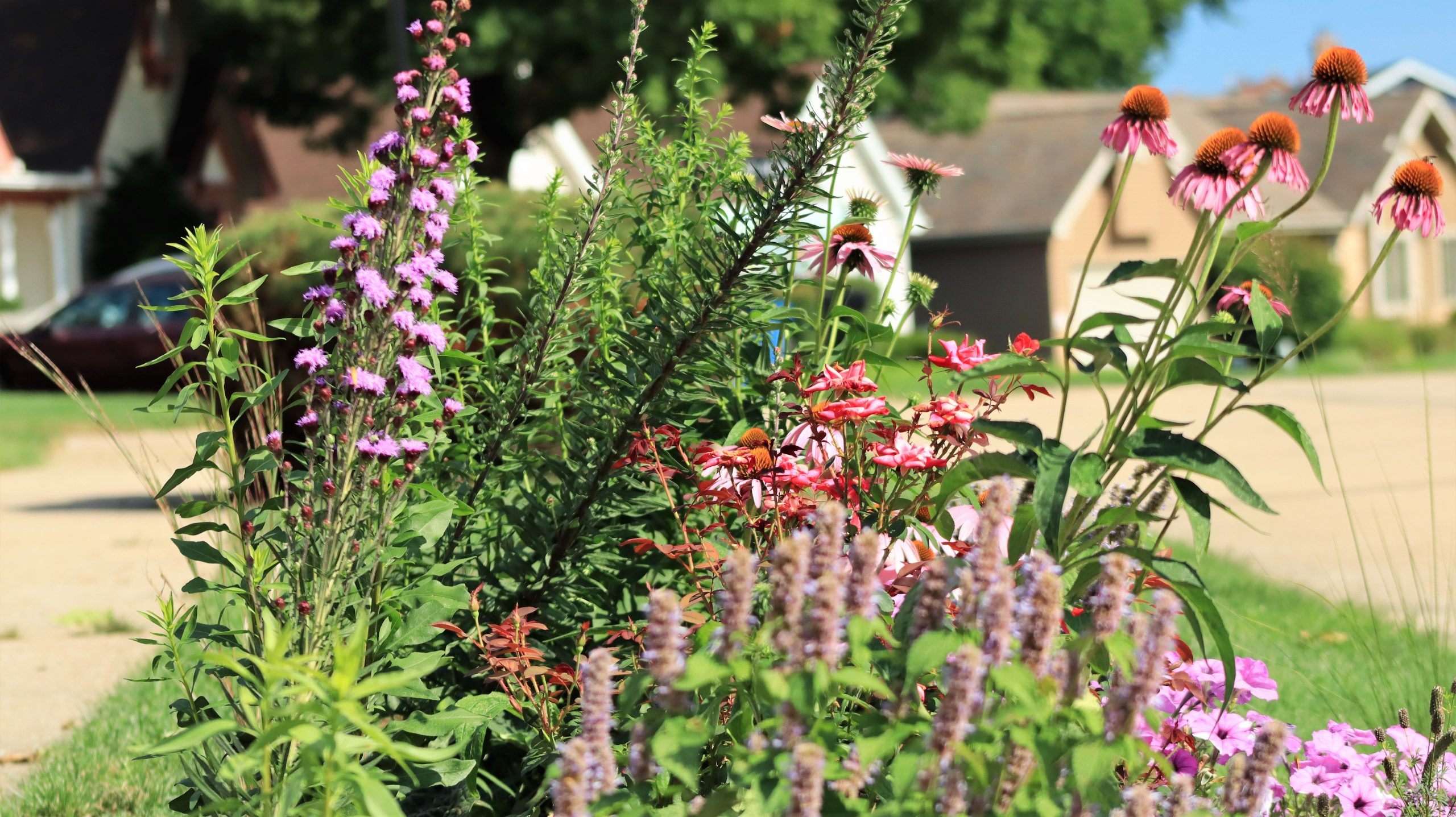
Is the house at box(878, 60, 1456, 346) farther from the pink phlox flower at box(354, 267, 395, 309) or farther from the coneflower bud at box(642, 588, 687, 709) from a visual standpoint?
the coneflower bud at box(642, 588, 687, 709)

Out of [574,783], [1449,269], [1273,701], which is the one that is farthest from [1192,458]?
[1449,269]

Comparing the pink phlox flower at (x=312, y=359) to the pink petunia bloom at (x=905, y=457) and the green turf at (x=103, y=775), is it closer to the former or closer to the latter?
the pink petunia bloom at (x=905, y=457)

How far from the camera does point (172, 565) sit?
6348mm

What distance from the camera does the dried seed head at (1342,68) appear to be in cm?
247

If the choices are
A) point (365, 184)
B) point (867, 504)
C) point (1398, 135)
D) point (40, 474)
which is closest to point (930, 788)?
point (867, 504)

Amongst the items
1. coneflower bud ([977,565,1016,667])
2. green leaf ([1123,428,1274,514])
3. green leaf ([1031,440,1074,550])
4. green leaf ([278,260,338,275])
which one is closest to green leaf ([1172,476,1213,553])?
green leaf ([1123,428,1274,514])

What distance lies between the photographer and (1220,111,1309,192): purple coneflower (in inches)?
95.1

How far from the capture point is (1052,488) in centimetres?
197

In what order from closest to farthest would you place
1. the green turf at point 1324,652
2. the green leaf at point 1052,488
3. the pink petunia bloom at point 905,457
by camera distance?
the green leaf at point 1052,488 → the pink petunia bloom at point 905,457 → the green turf at point 1324,652

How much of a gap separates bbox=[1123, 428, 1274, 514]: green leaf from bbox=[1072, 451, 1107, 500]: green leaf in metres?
0.07

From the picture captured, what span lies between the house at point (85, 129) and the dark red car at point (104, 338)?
530 centimetres

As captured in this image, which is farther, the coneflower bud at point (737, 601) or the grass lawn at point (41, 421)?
the grass lawn at point (41, 421)

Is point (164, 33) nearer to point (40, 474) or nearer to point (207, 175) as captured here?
point (207, 175)

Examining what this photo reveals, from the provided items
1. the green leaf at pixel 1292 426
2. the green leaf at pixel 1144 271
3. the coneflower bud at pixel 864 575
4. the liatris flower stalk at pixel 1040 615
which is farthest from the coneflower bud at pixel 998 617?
the green leaf at pixel 1144 271
